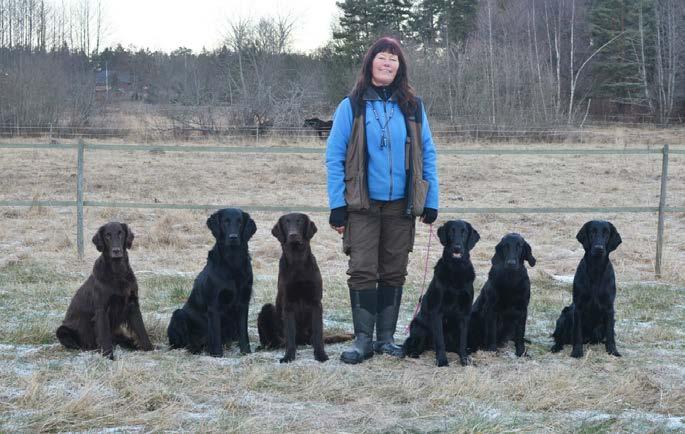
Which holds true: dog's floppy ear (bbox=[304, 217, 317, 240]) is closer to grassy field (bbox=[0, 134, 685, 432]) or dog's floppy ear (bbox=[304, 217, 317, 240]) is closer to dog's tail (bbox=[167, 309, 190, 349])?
grassy field (bbox=[0, 134, 685, 432])

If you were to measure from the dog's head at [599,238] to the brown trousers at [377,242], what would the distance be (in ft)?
3.82

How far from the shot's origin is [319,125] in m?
22.0

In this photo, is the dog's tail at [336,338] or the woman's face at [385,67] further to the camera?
the dog's tail at [336,338]

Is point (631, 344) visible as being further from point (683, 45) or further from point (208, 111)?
point (683, 45)

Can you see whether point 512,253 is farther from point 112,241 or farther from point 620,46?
point 620,46

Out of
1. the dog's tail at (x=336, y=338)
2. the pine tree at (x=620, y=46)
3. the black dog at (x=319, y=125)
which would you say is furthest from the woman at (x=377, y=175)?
the pine tree at (x=620, y=46)

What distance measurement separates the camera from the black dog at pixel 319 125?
67.1ft

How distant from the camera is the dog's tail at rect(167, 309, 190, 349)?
16.1ft

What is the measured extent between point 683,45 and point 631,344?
108 ft

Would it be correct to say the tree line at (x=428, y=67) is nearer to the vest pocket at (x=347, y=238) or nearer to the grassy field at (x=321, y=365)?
the grassy field at (x=321, y=365)

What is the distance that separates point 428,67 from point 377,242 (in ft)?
76.4

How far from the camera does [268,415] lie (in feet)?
11.4

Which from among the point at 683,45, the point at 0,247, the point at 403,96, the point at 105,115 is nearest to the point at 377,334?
the point at 403,96

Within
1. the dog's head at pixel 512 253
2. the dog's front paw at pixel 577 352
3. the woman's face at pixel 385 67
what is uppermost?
the woman's face at pixel 385 67
